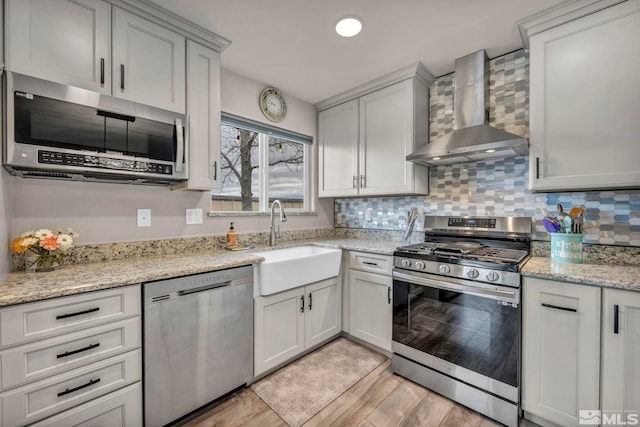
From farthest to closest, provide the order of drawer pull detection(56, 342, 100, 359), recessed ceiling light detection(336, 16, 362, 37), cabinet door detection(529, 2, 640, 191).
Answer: recessed ceiling light detection(336, 16, 362, 37) < cabinet door detection(529, 2, 640, 191) < drawer pull detection(56, 342, 100, 359)

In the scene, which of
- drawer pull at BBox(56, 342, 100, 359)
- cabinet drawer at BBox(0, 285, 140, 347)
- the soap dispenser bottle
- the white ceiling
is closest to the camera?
cabinet drawer at BBox(0, 285, 140, 347)

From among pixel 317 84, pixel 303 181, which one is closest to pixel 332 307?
pixel 303 181

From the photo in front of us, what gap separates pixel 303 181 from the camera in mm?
3209

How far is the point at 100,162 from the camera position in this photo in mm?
1485

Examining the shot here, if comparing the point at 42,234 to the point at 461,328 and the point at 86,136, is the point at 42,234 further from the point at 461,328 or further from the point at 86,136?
the point at 461,328

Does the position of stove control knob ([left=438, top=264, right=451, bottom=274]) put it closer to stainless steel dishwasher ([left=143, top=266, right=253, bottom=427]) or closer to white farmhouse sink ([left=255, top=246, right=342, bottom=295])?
white farmhouse sink ([left=255, top=246, right=342, bottom=295])

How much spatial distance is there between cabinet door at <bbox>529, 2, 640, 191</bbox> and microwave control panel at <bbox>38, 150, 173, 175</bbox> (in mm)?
2429

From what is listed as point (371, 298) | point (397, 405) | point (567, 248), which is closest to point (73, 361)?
point (397, 405)

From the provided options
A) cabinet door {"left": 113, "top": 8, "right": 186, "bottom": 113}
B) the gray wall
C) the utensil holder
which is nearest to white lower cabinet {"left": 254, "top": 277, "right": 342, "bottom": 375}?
the gray wall

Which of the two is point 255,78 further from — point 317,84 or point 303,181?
point 303,181

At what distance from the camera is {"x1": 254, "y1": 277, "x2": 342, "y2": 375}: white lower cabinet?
1932 millimetres

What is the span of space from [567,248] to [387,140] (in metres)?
1.56

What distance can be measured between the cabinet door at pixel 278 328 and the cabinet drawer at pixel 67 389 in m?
0.74

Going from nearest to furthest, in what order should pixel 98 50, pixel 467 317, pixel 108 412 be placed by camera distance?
pixel 108 412 < pixel 98 50 < pixel 467 317
